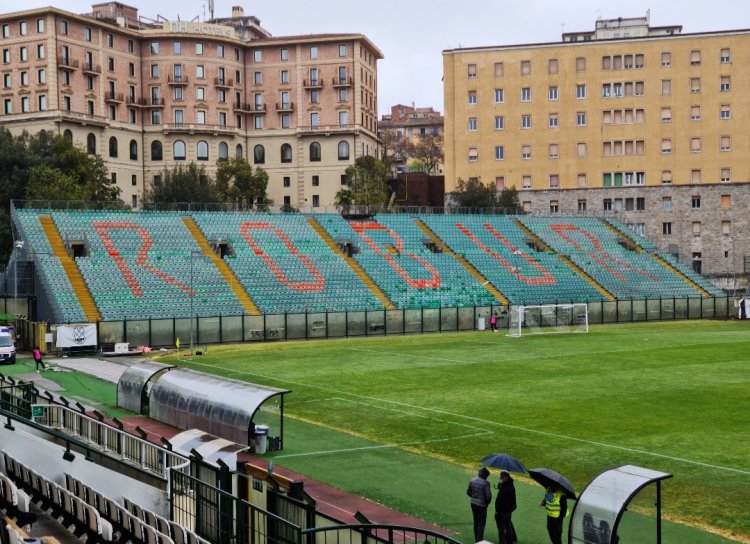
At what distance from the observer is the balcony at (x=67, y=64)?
10094 centimetres

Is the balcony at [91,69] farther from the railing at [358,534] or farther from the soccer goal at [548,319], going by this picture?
the railing at [358,534]

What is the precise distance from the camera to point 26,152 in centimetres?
9006

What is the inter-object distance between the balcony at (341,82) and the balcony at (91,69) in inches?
1121

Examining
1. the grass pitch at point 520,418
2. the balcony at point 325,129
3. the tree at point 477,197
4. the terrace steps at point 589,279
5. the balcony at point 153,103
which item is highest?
the balcony at point 153,103

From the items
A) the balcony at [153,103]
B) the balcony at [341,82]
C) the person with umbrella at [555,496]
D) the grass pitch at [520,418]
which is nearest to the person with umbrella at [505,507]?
the person with umbrella at [555,496]

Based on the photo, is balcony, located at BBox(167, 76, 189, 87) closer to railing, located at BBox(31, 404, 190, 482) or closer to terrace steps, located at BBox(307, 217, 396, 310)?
terrace steps, located at BBox(307, 217, 396, 310)

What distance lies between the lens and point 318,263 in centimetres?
7525

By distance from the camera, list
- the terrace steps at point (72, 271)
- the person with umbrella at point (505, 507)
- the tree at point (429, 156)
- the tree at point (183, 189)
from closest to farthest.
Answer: the person with umbrella at point (505, 507) < the terrace steps at point (72, 271) < the tree at point (183, 189) < the tree at point (429, 156)

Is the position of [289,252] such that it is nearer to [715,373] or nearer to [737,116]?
[715,373]

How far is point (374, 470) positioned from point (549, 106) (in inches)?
3346

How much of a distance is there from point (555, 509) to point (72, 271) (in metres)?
52.5

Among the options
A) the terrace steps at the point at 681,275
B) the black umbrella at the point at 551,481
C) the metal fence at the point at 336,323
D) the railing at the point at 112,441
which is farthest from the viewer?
the terrace steps at the point at 681,275

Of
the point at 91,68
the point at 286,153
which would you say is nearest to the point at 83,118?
the point at 91,68

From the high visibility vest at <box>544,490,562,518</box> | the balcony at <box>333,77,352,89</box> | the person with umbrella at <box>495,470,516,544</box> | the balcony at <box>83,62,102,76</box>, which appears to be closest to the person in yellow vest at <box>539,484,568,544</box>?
the high visibility vest at <box>544,490,562,518</box>
